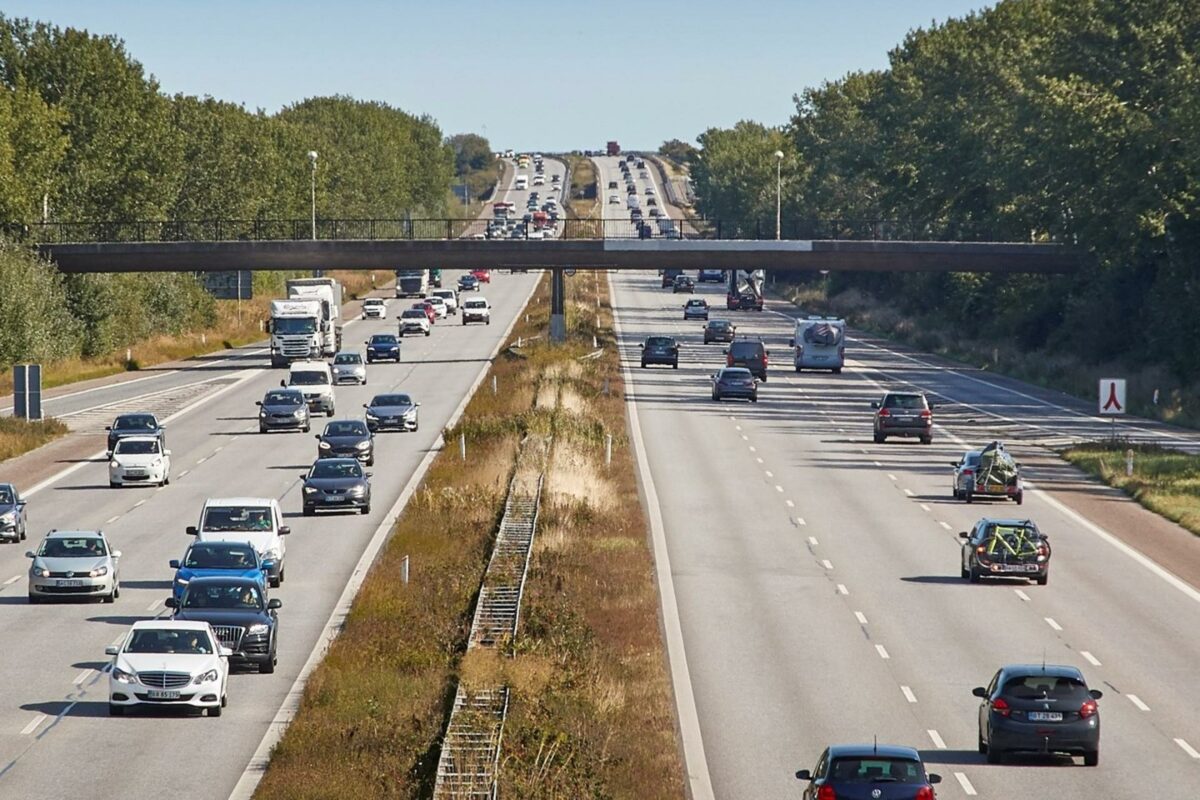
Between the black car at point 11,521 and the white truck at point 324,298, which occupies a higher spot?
the white truck at point 324,298

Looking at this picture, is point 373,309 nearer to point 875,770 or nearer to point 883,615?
point 883,615

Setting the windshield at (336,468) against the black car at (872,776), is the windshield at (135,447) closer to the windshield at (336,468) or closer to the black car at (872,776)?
the windshield at (336,468)

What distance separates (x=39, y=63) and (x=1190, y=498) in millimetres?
95283

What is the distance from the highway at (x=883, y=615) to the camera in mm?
30812

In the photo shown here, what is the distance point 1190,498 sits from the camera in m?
61.6

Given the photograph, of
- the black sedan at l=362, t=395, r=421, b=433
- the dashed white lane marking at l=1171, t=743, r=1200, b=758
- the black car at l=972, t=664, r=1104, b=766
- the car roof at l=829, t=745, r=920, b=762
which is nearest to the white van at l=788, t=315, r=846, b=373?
the black sedan at l=362, t=395, r=421, b=433

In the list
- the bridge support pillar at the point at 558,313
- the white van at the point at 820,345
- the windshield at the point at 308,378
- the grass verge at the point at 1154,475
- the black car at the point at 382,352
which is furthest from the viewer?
the bridge support pillar at the point at 558,313

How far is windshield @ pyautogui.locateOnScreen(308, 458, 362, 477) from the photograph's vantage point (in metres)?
59.0

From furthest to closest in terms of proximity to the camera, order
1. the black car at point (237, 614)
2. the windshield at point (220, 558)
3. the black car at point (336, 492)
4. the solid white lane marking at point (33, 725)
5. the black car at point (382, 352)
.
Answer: the black car at point (382, 352) → the black car at point (336, 492) → the windshield at point (220, 558) → the black car at point (237, 614) → the solid white lane marking at point (33, 725)

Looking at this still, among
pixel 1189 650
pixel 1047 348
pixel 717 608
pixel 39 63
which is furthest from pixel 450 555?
pixel 39 63

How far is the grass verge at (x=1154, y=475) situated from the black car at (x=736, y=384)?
20.8 meters

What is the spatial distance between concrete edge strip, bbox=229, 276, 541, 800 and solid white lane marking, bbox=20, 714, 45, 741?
3462 millimetres

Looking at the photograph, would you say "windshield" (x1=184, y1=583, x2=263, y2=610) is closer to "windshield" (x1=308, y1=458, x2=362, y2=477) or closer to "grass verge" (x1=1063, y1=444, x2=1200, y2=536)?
"windshield" (x1=308, y1=458, x2=362, y2=477)

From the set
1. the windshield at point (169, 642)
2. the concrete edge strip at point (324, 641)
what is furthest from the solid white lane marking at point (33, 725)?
the concrete edge strip at point (324, 641)
